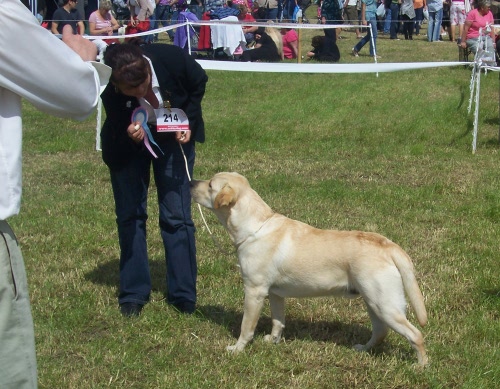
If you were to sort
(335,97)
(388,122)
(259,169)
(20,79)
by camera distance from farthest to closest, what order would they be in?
(335,97)
(388,122)
(259,169)
(20,79)

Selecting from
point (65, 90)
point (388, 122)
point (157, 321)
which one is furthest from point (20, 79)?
point (388, 122)

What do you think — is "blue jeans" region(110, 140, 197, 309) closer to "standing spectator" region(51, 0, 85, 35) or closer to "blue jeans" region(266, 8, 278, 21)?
"standing spectator" region(51, 0, 85, 35)

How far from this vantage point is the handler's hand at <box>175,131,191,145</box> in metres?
4.86

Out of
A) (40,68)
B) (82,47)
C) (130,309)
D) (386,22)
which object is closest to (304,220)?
(130,309)

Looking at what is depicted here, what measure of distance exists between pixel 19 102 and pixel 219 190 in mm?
2291

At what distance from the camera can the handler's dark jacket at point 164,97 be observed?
15.8ft

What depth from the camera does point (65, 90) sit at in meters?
2.18

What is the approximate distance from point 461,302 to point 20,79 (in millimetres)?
3890

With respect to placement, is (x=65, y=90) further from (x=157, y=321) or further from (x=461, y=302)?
(x=461, y=302)

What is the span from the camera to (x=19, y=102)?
2234 millimetres

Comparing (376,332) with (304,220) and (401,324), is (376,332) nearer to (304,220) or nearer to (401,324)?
(401,324)

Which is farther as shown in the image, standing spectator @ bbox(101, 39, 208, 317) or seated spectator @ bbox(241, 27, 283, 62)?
seated spectator @ bbox(241, 27, 283, 62)

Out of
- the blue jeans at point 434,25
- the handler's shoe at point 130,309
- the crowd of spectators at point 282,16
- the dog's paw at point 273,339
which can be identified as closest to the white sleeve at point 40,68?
the dog's paw at point 273,339

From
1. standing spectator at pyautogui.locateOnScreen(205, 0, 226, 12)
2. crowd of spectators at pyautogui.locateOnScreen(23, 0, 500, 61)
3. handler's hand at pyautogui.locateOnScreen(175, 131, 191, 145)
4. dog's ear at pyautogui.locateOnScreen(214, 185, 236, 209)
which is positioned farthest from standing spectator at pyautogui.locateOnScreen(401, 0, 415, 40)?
dog's ear at pyautogui.locateOnScreen(214, 185, 236, 209)
